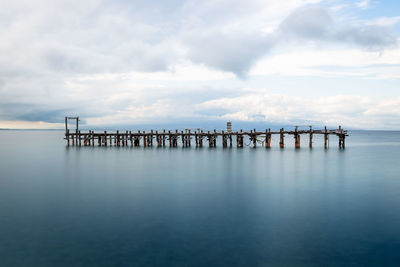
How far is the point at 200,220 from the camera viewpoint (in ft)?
44.0

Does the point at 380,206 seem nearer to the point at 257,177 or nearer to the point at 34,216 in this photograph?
the point at 257,177

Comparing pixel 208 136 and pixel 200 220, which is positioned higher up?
pixel 208 136

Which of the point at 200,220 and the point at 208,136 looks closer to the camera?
the point at 200,220

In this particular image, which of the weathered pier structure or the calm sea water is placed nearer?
the calm sea water

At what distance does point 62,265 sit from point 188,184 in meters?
12.9

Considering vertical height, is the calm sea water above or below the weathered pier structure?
below

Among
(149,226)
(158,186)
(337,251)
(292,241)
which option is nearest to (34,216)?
(149,226)

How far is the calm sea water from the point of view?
388 inches

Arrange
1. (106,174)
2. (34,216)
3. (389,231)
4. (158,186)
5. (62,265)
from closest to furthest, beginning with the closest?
→ (62,265) → (389,231) → (34,216) → (158,186) → (106,174)

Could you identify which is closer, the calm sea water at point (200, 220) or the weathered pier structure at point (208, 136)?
the calm sea water at point (200, 220)

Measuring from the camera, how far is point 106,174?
2592 centimetres

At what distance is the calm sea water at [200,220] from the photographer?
986 centimetres

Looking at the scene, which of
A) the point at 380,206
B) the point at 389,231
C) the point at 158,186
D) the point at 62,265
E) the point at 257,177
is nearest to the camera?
the point at 62,265

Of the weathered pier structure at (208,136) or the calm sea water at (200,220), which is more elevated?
the weathered pier structure at (208,136)
